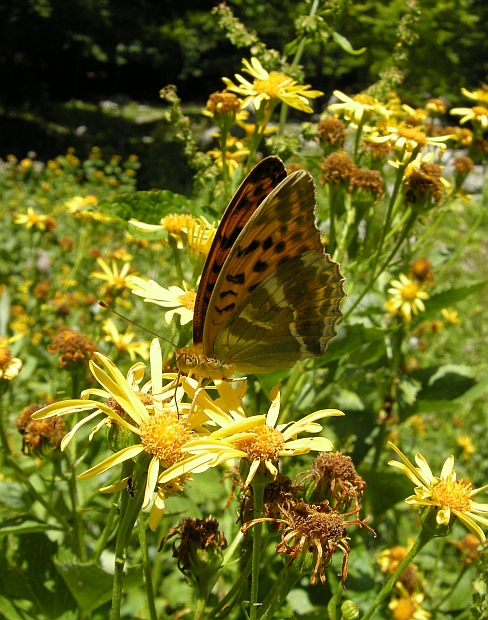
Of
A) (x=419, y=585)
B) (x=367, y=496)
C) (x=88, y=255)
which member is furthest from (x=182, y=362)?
(x=88, y=255)

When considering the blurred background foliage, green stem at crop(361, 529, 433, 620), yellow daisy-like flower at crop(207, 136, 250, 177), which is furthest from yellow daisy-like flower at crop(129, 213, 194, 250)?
the blurred background foliage

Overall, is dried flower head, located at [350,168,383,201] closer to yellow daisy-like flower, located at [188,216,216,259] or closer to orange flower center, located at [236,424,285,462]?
yellow daisy-like flower, located at [188,216,216,259]

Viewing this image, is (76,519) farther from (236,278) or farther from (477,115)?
(477,115)

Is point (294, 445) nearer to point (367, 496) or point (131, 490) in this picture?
point (131, 490)

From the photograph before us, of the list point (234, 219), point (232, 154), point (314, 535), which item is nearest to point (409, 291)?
point (232, 154)

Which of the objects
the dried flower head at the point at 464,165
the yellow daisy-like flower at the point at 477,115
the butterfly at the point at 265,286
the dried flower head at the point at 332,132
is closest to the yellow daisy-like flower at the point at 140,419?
the butterfly at the point at 265,286

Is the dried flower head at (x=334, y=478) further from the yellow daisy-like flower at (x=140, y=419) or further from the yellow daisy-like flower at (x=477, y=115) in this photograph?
the yellow daisy-like flower at (x=477, y=115)
